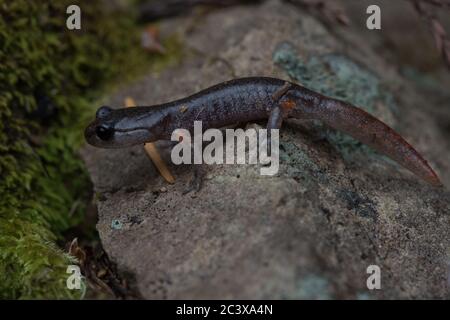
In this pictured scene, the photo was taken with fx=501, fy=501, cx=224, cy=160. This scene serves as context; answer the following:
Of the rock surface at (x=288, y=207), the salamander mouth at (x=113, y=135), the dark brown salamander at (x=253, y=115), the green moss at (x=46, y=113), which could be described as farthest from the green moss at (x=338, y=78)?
the salamander mouth at (x=113, y=135)

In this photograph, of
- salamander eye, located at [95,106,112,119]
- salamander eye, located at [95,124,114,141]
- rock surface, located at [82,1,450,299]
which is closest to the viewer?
rock surface, located at [82,1,450,299]

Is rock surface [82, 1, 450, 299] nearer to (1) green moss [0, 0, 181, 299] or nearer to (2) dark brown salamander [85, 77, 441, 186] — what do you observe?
(2) dark brown salamander [85, 77, 441, 186]

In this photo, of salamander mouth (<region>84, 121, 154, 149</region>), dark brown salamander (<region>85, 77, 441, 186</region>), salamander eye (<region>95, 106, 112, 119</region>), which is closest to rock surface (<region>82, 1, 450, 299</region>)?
dark brown salamander (<region>85, 77, 441, 186</region>)

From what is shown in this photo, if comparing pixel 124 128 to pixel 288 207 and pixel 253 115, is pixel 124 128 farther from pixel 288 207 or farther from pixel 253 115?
pixel 288 207

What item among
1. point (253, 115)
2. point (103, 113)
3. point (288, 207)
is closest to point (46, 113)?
point (103, 113)

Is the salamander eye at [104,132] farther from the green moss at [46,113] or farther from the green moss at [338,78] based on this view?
the green moss at [338,78]

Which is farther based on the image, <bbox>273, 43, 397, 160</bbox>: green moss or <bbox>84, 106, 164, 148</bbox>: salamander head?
<bbox>273, 43, 397, 160</bbox>: green moss
